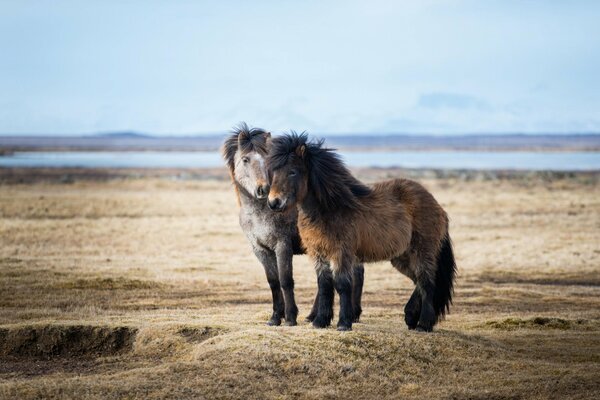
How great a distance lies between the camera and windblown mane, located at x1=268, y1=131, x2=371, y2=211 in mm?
11445

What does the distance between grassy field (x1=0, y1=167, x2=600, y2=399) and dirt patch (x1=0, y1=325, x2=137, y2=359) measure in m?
0.02

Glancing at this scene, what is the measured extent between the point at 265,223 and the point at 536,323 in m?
5.32

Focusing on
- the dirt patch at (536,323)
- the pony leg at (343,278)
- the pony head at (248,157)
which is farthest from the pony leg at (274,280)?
the dirt patch at (536,323)

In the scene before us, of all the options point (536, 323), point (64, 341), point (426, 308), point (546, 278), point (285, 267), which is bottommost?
point (546, 278)

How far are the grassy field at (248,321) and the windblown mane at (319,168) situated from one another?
173 centimetres

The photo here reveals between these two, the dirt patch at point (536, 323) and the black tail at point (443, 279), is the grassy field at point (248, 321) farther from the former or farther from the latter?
the black tail at point (443, 279)

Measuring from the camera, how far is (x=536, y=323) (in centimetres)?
1498

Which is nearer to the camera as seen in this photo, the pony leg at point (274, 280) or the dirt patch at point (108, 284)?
the pony leg at point (274, 280)

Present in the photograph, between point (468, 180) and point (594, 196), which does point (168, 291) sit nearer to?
point (594, 196)

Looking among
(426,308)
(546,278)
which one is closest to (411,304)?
(426,308)

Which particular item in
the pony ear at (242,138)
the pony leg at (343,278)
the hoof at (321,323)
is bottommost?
the hoof at (321,323)

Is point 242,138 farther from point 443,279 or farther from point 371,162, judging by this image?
point 371,162

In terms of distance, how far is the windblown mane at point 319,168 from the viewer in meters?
11.4

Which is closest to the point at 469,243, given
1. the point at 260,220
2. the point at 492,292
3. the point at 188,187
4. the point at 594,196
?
the point at 492,292
